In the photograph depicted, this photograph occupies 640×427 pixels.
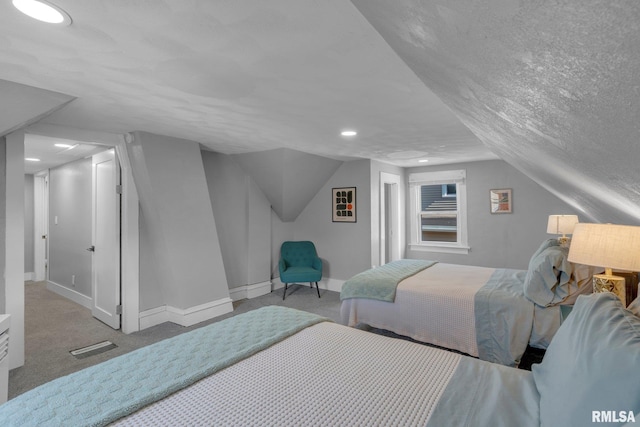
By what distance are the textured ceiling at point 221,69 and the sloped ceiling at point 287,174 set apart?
1033 millimetres

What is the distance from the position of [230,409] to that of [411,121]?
2435mm

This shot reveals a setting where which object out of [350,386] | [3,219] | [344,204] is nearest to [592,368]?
[350,386]

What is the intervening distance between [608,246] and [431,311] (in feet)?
4.48

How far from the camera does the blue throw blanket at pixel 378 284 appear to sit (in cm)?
299

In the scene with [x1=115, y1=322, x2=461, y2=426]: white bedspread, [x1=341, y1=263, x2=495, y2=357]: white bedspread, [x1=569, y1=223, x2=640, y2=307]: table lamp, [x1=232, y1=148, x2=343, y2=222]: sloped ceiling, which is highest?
[x1=232, y1=148, x2=343, y2=222]: sloped ceiling

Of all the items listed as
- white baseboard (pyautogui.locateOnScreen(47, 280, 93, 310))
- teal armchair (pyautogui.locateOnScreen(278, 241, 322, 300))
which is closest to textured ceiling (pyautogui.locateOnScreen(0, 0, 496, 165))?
teal armchair (pyautogui.locateOnScreen(278, 241, 322, 300))

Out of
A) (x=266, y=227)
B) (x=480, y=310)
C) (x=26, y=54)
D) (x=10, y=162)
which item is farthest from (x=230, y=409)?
(x=266, y=227)

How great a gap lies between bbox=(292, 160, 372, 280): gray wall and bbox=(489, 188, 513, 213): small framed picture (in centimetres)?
192

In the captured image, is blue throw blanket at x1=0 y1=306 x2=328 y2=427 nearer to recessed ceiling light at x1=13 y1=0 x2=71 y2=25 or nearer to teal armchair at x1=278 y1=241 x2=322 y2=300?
recessed ceiling light at x1=13 y1=0 x2=71 y2=25

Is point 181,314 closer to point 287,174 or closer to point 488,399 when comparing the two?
point 287,174

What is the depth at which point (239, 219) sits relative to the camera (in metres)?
4.65

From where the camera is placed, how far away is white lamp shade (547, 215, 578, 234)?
3.61 m

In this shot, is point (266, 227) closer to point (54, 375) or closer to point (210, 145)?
point (210, 145)

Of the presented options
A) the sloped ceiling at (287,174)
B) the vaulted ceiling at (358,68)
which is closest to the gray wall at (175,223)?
the vaulted ceiling at (358,68)
